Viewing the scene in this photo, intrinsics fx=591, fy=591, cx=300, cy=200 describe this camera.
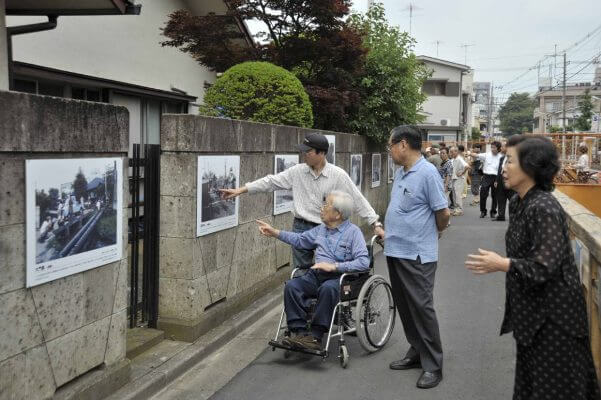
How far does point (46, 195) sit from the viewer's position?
340 cm

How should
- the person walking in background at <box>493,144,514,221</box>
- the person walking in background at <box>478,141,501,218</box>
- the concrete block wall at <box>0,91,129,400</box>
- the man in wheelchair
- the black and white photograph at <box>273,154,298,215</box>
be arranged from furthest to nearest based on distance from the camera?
the person walking in background at <box>478,141,501,218</box>
the person walking in background at <box>493,144,514,221</box>
the black and white photograph at <box>273,154,298,215</box>
the man in wheelchair
the concrete block wall at <box>0,91,129,400</box>

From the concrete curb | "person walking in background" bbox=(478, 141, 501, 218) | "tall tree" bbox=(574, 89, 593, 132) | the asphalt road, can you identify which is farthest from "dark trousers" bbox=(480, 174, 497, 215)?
"tall tree" bbox=(574, 89, 593, 132)

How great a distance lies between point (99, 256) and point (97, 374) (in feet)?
2.64

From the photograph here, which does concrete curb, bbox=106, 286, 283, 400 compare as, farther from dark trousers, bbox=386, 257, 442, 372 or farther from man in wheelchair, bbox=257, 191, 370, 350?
dark trousers, bbox=386, 257, 442, 372

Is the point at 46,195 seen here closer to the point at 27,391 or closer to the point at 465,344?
the point at 27,391

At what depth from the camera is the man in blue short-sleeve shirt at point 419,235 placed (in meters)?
4.59

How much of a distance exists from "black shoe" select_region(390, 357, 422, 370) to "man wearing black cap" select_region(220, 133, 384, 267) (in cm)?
119

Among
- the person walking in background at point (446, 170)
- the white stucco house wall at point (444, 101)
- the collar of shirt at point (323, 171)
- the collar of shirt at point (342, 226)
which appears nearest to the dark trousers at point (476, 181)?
the person walking in background at point (446, 170)

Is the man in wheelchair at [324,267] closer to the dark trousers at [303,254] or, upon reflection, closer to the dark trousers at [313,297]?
the dark trousers at [313,297]

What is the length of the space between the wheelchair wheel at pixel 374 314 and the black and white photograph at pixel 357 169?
18.6 ft

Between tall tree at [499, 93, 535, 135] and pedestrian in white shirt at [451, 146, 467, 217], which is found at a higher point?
tall tree at [499, 93, 535, 135]

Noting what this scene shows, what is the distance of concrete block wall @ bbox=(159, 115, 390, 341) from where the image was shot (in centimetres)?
520

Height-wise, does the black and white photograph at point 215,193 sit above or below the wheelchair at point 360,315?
above

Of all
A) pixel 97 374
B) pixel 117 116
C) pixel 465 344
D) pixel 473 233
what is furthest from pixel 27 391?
pixel 473 233
